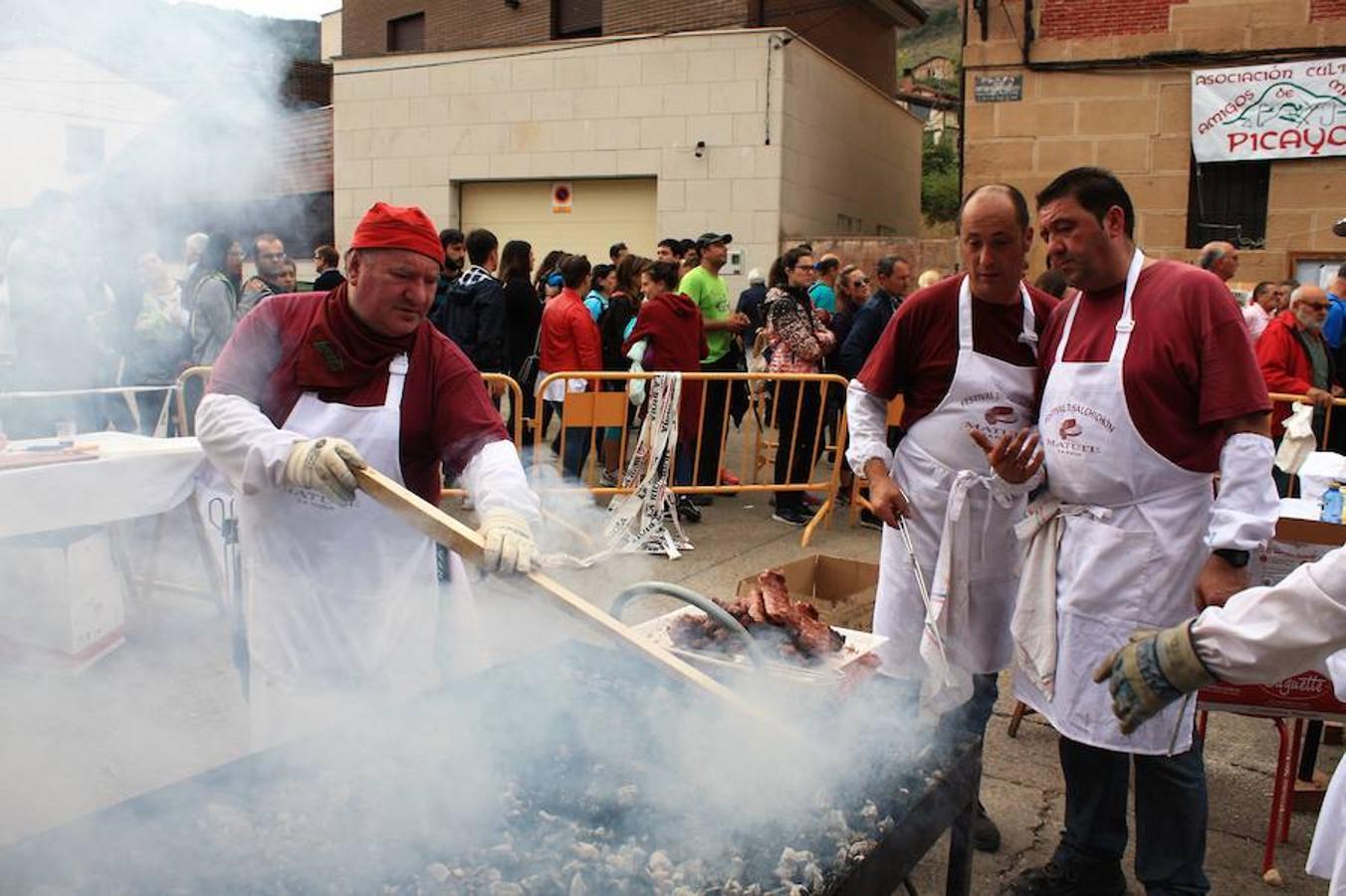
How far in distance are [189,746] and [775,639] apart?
254cm

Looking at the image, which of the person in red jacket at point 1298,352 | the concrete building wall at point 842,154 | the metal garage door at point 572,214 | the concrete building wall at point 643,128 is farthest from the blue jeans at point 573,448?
the metal garage door at point 572,214

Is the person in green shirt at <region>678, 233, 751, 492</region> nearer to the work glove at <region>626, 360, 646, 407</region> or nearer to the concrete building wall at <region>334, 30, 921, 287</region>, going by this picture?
the work glove at <region>626, 360, 646, 407</region>

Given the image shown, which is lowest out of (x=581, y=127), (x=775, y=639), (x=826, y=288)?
(x=775, y=639)

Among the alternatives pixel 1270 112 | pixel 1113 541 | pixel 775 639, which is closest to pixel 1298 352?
pixel 1113 541

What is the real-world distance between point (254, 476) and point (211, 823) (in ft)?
2.80

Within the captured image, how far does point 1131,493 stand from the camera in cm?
283

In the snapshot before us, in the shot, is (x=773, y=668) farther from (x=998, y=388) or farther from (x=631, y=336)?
(x=631, y=336)

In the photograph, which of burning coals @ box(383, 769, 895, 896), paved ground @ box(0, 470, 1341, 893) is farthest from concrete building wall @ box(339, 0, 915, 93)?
burning coals @ box(383, 769, 895, 896)

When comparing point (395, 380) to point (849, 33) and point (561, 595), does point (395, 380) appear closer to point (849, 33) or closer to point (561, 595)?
point (561, 595)

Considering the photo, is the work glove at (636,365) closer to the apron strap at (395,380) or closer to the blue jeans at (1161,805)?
the apron strap at (395,380)

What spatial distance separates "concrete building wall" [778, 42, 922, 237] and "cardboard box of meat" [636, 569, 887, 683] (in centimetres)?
1307

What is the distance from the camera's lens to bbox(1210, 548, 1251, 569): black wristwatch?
103 inches

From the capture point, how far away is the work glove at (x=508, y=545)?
7.99ft

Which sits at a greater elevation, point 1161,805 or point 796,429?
point 796,429
